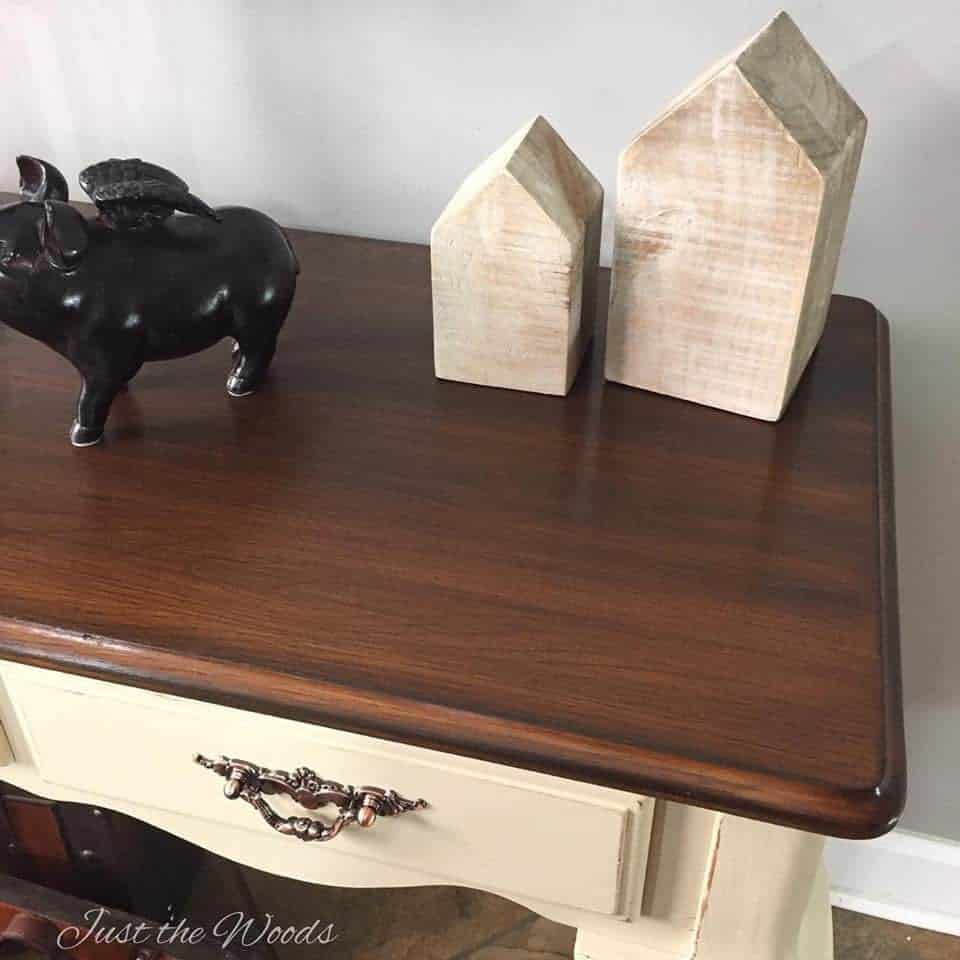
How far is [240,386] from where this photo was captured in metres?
0.72

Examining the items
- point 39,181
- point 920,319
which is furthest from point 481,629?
point 920,319

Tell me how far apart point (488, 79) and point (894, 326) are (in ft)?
1.24

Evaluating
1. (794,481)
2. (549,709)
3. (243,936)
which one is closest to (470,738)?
(549,709)

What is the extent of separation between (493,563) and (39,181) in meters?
0.37

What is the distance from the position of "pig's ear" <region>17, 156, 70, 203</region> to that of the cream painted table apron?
0.45 feet

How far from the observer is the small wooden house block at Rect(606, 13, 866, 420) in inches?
23.1

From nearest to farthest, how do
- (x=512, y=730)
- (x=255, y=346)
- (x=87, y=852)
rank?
(x=512, y=730) → (x=255, y=346) → (x=87, y=852)

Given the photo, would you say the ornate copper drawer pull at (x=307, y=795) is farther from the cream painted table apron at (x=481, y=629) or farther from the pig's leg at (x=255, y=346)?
the pig's leg at (x=255, y=346)

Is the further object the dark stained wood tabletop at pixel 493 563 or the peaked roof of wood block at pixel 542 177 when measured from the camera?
the peaked roof of wood block at pixel 542 177

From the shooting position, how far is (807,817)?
0.46 meters

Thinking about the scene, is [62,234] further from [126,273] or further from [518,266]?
[518,266]

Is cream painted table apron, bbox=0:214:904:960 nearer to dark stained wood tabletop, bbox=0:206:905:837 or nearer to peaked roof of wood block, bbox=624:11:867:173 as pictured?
dark stained wood tabletop, bbox=0:206:905:837

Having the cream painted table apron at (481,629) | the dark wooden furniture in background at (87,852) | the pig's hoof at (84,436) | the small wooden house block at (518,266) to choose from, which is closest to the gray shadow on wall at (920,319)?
the cream painted table apron at (481,629)

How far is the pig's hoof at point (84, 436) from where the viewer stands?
2.22ft
